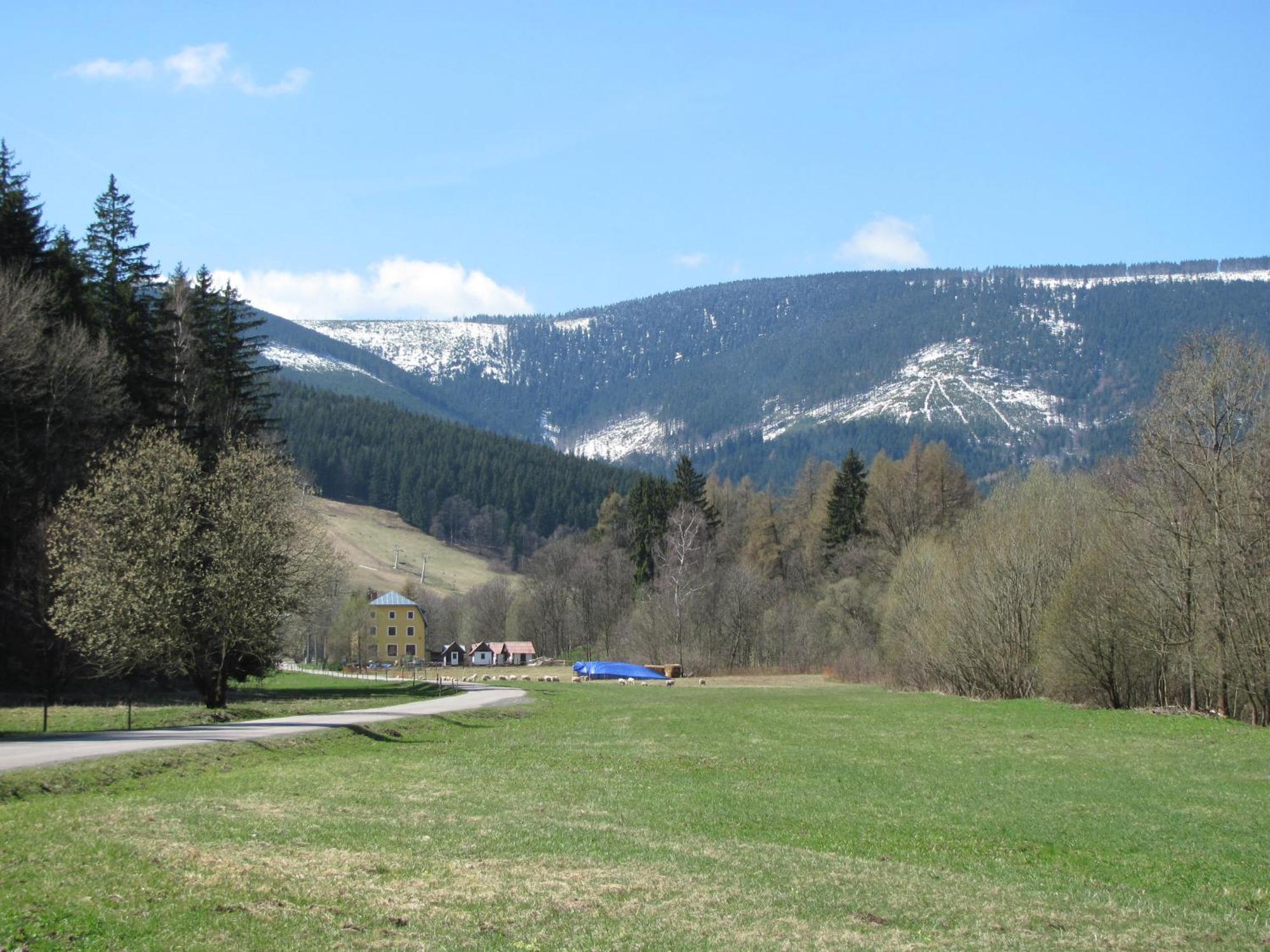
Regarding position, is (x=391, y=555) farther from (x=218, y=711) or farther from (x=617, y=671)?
(x=218, y=711)

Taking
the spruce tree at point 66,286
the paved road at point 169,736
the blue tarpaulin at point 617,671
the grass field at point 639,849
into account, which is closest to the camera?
the grass field at point 639,849

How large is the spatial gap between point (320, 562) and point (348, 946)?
3889cm

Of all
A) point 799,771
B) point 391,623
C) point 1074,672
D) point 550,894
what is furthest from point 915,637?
point 391,623

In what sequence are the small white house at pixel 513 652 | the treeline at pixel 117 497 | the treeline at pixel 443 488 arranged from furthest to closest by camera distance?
the treeline at pixel 443 488
the small white house at pixel 513 652
the treeline at pixel 117 497

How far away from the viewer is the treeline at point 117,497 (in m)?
37.7

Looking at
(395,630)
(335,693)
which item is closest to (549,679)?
(335,693)

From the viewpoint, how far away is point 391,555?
167250 mm

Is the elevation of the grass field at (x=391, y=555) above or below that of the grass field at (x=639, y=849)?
above

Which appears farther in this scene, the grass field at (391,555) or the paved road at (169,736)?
the grass field at (391,555)

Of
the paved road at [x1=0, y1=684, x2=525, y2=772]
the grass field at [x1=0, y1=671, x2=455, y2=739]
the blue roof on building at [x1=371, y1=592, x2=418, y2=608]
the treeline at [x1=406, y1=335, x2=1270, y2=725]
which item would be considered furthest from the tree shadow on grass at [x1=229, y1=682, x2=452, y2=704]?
the blue roof on building at [x1=371, y1=592, x2=418, y2=608]

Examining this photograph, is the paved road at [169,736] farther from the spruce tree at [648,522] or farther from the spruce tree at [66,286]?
the spruce tree at [648,522]

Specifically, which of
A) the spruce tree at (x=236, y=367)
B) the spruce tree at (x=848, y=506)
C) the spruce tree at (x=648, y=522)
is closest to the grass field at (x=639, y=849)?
the spruce tree at (x=236, y=367)

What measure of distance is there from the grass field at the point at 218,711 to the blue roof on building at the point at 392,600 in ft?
204

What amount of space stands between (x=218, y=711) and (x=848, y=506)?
238 feet
